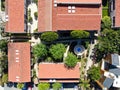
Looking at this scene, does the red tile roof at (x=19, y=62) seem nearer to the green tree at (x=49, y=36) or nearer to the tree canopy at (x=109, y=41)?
the green tree at (x=49, y=36)

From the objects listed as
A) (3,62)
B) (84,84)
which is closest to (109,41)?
(84,84)

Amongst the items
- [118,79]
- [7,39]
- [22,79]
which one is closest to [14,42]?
[7,39]

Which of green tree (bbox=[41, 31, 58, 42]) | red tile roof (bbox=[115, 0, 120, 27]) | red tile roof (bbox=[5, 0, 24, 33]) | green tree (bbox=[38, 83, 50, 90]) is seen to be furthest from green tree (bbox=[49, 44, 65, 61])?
red tile roof (bbox=[115, 0, 120, 27])

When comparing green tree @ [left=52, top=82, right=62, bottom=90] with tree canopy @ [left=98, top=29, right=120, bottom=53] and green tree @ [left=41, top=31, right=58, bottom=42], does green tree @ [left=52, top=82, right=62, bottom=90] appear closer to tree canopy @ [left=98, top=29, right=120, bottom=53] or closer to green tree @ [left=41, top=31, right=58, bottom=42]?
green tree @ [left=41, top=31, right=58, bottom=42]

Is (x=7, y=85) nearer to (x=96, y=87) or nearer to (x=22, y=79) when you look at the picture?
(x=22, y=79)

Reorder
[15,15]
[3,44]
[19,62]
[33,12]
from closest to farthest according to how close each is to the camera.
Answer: [15,15] → [19,62] → [3,44] → [33,12]

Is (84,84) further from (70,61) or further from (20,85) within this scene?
(20,85)
